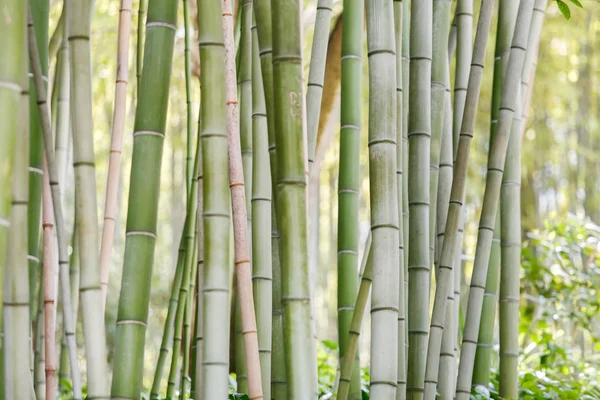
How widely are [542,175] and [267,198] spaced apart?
383 centimetres

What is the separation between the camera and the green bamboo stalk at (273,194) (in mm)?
1076

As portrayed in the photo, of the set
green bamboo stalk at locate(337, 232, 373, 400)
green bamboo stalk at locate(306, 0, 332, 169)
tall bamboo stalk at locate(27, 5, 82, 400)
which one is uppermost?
green bamboo stalk at locate(306, 0, 332, 169)

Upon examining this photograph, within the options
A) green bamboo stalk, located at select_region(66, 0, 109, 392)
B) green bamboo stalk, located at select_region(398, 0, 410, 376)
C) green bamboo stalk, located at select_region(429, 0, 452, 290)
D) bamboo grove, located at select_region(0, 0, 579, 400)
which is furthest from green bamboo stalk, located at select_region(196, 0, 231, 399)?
green bamboo stalk, located at select_region(429, 0, 452, 290)

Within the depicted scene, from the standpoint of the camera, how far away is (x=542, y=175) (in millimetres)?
4770

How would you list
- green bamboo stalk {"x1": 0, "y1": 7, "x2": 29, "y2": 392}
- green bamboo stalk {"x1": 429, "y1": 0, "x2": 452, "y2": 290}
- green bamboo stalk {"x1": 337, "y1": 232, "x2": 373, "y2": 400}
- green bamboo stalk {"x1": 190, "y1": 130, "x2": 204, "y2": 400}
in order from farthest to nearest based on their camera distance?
green bamboo stalk {"x1": 429, "y1": 0, "x2": 452, "y2": 290}, green bamboo stalk {"x1": 337, "y1": 232, "x2": 373, "y2": 400}, green bamboo stalk {"x1": 190, "y1": 130, "x2": 204, "y2": 400}, green bamboo stalk {"x1": 0, "y1": 7, "x2": 29, "y2": 392}

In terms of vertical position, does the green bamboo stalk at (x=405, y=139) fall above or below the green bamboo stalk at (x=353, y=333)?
above

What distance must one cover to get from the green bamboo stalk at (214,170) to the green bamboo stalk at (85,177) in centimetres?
13

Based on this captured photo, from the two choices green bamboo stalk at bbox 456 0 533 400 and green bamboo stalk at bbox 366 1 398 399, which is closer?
green bamboo stalk at bbox 366 1 398 399

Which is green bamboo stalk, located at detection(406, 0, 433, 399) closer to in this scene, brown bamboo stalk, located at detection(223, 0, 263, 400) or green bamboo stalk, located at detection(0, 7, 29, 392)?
brown bamboo stalk, located at detection(223, 0, 263, 400)

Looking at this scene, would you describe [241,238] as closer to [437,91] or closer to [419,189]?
[419,189]

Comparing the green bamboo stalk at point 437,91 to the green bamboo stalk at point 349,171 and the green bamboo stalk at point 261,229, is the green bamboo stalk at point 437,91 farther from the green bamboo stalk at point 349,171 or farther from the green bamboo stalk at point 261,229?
the green bamboo stalk at point 261,229

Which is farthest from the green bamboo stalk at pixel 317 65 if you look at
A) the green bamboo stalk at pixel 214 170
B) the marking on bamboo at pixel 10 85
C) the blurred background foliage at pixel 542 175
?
the blurred background foliage at pixel 542 175

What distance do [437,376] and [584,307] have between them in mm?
1590

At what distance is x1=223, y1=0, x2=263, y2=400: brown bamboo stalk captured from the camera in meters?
0.95
